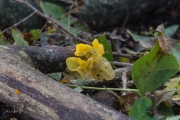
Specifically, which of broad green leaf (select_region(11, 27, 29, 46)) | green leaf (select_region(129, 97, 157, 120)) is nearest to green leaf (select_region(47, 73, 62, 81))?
broad green leaf (select_region(11, 27, 29, 46))

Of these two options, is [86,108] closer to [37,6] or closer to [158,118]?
[158,118]

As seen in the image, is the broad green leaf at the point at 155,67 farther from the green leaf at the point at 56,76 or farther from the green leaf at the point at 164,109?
the green leaf at the point at 56,76

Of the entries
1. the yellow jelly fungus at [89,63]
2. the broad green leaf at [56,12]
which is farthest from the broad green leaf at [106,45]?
the broad green leaf at [56,12]


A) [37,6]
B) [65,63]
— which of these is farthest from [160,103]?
[37,6]

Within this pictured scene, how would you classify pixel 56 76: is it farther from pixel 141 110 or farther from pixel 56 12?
pixel 56 12

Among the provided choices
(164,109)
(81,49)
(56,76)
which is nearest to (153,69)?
(164,109)

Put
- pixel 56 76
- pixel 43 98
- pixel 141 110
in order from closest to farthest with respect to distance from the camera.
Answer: pixel 43 98, pixel 141 110, pixel 56 76
